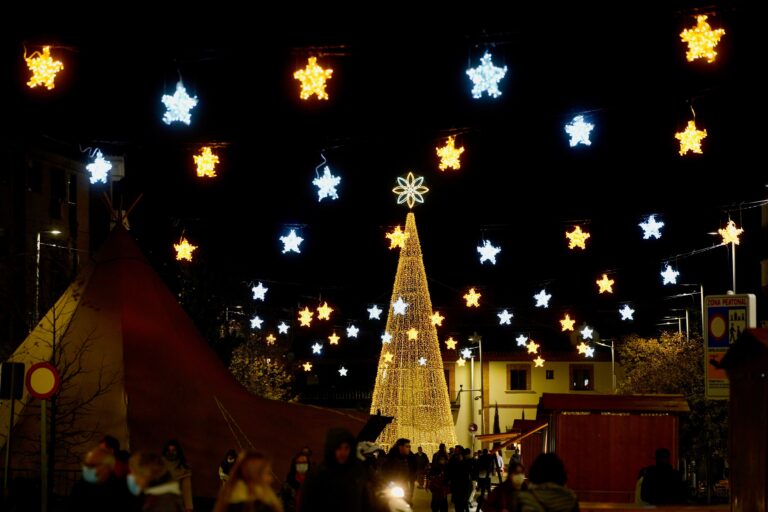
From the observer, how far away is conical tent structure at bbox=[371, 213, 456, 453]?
36.4 m

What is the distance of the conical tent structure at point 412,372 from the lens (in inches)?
1435

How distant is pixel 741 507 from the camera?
1386 cm

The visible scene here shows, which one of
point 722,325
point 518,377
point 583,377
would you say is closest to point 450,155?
point 722,325

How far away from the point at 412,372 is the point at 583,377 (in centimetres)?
5037

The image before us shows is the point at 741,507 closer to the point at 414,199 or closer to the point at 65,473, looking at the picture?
the point at 65,473

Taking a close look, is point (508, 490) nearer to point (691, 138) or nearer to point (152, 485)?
point (691, 138)

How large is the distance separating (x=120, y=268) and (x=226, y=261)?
73.2 feet

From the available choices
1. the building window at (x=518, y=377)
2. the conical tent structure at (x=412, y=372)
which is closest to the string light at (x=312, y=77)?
the conical tent structure at (x=412, y=372)

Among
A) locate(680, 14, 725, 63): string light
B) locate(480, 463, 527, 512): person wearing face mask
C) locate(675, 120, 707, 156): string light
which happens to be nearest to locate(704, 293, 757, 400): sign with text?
locate(675, 120, 707, 156): string light

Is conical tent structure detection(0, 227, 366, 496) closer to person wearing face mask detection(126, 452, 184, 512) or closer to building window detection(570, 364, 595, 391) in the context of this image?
person wearing face mask detection(126, 452, 184, 512)

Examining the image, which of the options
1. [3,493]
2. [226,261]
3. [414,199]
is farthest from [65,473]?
[226,261]

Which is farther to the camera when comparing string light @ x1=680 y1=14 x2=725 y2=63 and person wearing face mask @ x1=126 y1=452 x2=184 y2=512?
string light @ x1=680 y1=14 x2=725 y2=63

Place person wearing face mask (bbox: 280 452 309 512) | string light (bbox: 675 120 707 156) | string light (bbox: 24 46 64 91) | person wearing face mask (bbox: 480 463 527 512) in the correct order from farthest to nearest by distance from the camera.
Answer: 1. person wearing face mask (bbox: 280 452 309 512)
2. string light (bbox: 675 120 707 156)
3. string light (bbox: 24 46 64 91)
4. person wearing face mask (bbox: 480 463 527 512)

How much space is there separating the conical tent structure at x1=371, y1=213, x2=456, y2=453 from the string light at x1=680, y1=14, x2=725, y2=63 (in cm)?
2228
